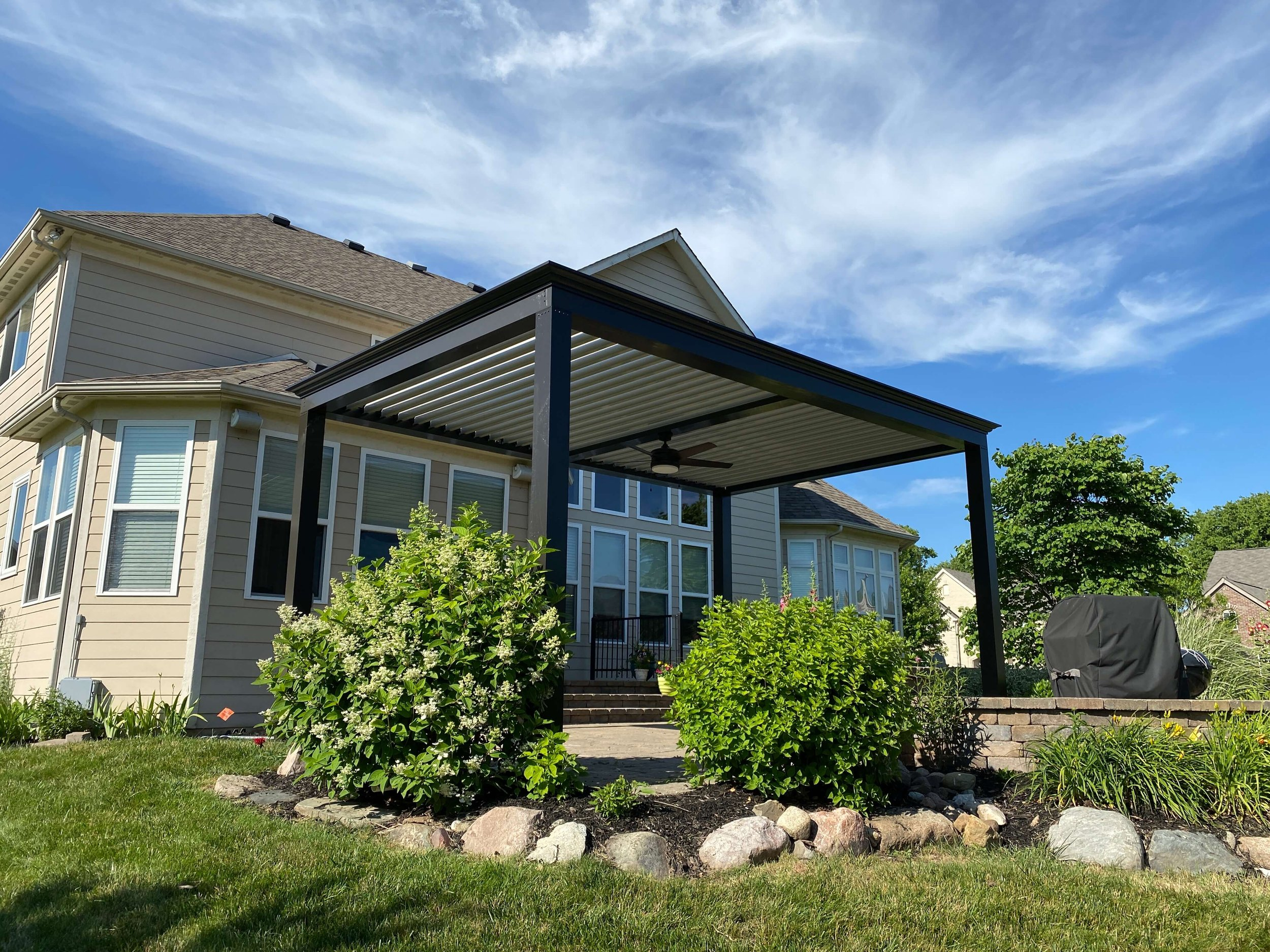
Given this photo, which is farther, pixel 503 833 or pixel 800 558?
pixel 800 558

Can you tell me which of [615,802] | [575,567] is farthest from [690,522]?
[615,802]

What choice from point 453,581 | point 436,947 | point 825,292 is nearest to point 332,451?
point 453,581

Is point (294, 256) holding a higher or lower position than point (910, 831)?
higher

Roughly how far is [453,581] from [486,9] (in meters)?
7.28

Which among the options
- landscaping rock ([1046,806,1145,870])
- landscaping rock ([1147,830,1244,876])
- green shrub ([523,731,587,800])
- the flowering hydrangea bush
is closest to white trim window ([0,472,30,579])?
the flowering hydrangea bush

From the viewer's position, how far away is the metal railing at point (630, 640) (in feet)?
45.4

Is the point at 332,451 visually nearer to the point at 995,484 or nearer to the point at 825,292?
the point at 825,292

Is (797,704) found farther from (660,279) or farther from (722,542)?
(660,279)

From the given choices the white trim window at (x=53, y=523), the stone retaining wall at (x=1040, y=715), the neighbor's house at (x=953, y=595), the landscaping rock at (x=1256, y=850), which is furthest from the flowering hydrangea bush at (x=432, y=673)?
the neighbor's house at (x=953, y=595)

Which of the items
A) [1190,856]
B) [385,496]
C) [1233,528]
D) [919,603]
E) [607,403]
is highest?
[1233,528]

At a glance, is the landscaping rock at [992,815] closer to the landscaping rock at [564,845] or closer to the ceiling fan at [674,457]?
the landscaping rock at [564,845]

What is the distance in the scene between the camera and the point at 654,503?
15414 mm

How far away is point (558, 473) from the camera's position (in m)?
5.38

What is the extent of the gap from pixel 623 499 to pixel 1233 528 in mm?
52538
